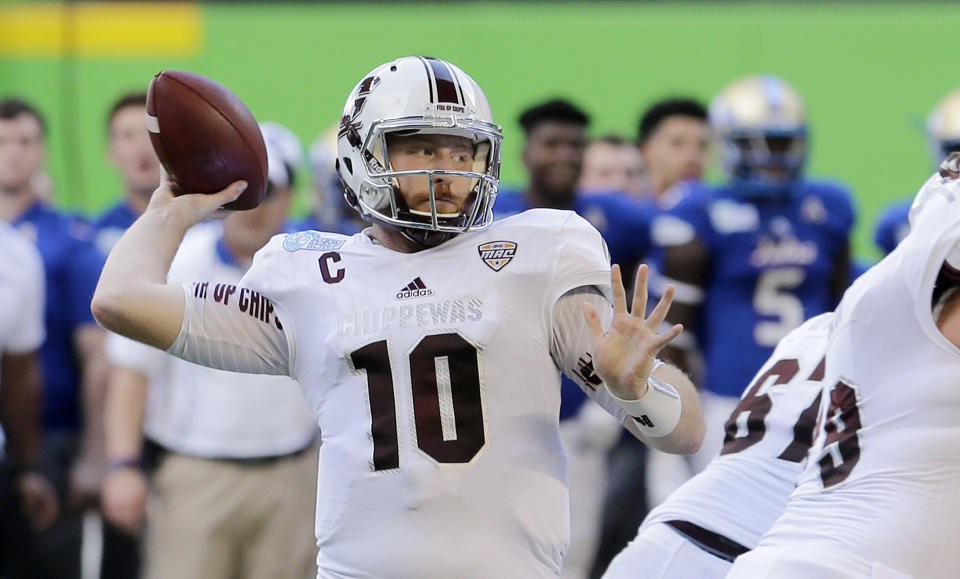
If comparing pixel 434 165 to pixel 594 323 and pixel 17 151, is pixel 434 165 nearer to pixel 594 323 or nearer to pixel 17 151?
pixel 594 323

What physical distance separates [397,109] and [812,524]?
106 cm

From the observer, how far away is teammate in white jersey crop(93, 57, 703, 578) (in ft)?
9.25

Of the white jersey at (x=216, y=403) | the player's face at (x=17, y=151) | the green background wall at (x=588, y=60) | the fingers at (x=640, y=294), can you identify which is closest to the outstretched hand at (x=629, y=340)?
the fingers at (x=640, y=294)

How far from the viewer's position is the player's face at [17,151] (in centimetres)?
634

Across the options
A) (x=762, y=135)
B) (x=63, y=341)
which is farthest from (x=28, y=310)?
(x=762, y=135)

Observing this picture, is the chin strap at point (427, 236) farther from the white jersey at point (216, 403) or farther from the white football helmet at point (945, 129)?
the white football helmet at point (945, 129)

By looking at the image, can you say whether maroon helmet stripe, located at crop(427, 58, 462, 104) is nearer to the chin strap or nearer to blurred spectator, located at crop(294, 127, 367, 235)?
the chin strap

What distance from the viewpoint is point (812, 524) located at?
2.82 meters

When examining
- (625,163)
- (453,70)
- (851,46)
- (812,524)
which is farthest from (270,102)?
(812,524)

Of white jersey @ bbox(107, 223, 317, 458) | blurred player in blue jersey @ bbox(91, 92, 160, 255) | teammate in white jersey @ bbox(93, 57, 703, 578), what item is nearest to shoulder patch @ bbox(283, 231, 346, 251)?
teammate in white jersey @ bbox(93, 57, 703, 578)

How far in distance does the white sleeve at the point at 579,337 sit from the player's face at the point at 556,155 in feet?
10.9

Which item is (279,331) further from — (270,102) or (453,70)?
(270,102)

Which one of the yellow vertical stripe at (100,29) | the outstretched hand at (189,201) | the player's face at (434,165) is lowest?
the outstretched hand at (189,201)

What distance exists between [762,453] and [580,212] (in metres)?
2.99
